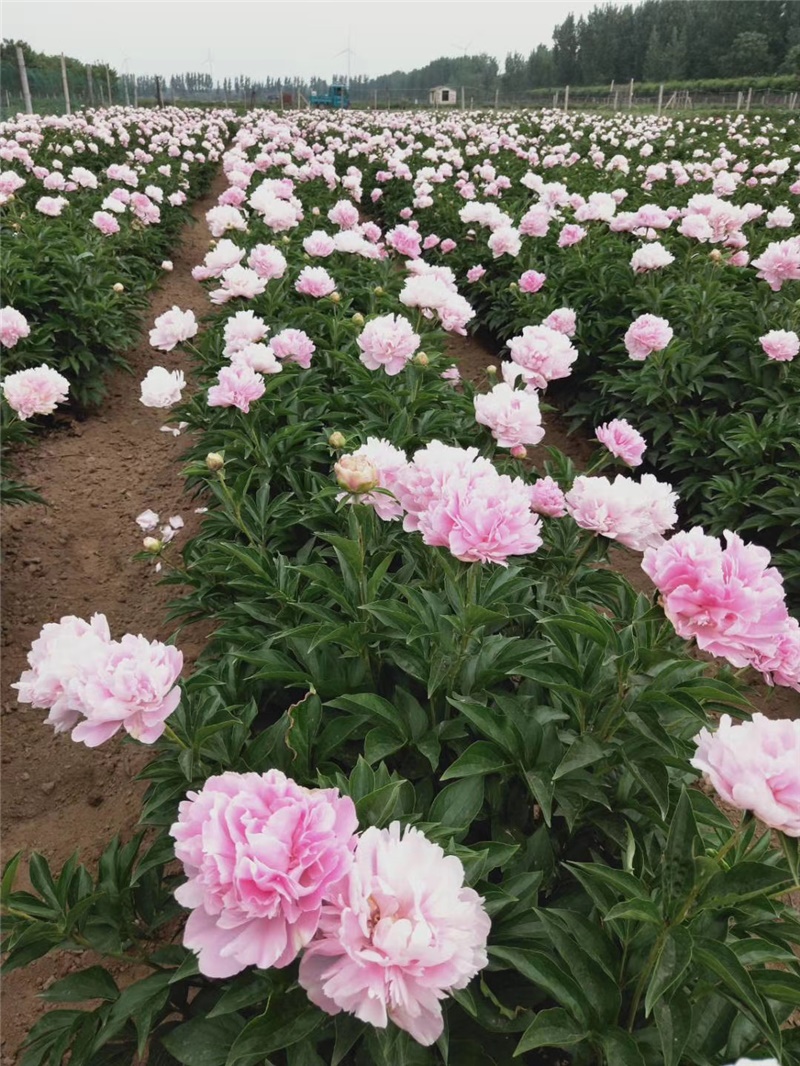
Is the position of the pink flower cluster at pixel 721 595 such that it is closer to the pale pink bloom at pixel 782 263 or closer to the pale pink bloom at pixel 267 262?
the pale pink bloom at pixel 267 262

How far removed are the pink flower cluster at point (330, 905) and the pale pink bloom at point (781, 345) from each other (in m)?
3.78

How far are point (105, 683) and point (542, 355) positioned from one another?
1.92m

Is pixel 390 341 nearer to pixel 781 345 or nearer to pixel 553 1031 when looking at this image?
pixel 553 1031

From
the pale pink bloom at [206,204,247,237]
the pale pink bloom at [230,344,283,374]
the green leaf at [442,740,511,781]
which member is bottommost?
the green leaf at [442,740,511,781]

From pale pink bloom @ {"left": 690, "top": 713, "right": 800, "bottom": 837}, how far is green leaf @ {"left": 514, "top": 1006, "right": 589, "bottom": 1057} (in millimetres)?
492

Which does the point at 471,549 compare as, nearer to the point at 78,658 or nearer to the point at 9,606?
the point at 78,658

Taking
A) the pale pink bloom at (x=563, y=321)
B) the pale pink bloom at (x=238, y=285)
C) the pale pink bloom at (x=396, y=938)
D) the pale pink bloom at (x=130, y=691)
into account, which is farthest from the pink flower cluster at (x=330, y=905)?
the pale pink bloom at (x=238, y=285)

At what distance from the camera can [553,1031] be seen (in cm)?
108

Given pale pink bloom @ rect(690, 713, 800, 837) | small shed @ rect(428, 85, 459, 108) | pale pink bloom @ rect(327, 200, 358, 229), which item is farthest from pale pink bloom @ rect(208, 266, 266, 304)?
small shed @ rect(428, 85, 459, 108)

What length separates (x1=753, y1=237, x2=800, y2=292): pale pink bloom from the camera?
156 inches

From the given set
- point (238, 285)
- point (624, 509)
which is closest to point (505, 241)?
point (238, 285)

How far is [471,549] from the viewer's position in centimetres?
129

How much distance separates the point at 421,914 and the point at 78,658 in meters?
0.70

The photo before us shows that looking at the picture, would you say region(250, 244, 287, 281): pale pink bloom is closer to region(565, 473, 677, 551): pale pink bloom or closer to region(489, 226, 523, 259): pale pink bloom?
region(489, 226, 523, 259): pale pink bloom
